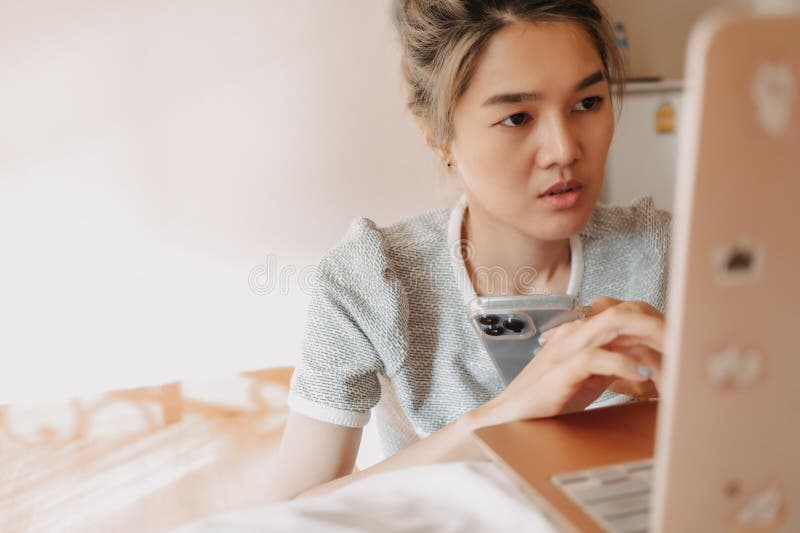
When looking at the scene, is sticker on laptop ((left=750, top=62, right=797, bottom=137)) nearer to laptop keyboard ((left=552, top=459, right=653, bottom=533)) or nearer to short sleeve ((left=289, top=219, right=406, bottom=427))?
laptop keyboard ((left=552, top=459, right=653, bottom=533))

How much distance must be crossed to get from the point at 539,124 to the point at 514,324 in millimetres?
250

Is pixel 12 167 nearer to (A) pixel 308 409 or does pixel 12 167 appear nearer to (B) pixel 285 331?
(B) pixel 285 331

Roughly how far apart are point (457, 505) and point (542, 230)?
1.54 ft

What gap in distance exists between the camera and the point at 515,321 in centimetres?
86

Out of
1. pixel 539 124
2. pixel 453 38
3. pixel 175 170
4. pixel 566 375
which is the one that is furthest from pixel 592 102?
pixel 175 170

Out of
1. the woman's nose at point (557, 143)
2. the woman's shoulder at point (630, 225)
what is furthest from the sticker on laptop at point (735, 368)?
the woman's shoulder at point (630, 225)

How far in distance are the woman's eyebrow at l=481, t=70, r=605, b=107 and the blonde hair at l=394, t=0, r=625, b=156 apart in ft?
0.22

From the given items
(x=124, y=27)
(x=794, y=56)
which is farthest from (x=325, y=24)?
(x=794, y=56)

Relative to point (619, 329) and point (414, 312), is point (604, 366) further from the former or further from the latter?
point (414, 312)

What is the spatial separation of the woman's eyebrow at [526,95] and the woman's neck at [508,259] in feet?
0.66

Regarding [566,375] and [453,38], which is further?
[453,38]

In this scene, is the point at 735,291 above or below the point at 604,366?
above

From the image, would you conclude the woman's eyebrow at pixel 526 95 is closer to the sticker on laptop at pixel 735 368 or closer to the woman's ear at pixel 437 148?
the woman's ear at pixel 437 148

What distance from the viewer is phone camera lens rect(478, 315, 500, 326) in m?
0.87
